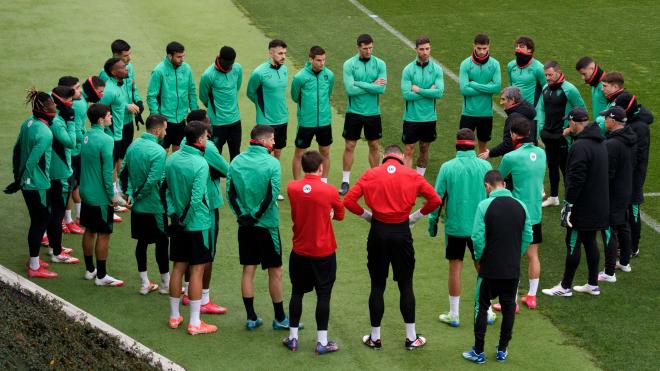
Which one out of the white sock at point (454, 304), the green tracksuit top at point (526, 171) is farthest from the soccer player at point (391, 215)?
the green tracksuit top at point (526, 171)

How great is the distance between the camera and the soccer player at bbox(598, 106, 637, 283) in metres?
11.3

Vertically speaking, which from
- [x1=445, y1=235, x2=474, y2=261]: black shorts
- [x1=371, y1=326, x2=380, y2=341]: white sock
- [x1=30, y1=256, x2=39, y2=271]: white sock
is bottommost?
[x1=371, y1=326, x2=380, y2=341]: white sock

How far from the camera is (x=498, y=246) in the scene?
30.8ft

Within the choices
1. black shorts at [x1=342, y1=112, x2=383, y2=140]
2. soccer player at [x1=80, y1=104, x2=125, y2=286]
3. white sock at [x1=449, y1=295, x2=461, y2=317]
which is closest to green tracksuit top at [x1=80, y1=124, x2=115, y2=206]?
soccer player at [x1=80, y1=104, x2=125, y2=286]

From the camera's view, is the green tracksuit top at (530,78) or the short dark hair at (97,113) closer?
the short dark hair at (97,113)

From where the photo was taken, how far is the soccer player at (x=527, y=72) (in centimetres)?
1388

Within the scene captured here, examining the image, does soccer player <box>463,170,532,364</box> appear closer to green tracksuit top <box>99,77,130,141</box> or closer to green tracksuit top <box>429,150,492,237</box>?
green tracksuit top <box>429,150,492,237</box>

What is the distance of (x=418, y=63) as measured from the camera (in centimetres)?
1396

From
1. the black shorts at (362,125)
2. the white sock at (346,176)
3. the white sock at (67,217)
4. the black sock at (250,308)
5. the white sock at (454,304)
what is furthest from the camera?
the white sock at (346,176)

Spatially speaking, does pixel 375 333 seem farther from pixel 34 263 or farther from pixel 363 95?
pixel 363 95

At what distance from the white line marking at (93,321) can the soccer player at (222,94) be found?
3612 millimetres

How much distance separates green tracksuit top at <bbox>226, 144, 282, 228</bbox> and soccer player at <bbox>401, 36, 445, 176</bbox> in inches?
173

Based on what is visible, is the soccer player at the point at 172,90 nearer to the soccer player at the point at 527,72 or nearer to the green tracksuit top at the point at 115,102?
the green tracksuit top at the point at 115,102

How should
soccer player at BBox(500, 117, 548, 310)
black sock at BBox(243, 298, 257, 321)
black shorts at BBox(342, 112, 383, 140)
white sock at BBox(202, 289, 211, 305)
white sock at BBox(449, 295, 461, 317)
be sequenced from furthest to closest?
1. black shorts at BBox(342, 112, 383, 140)
2. white sock at BBox(202, 289, 211, 305)
3. soccer player at BBox(500, 117, 548, 310)
4. white sock at BBox(449, 295, 461, 317)
5. black sock at BBox(243, 298, 257, 321)
